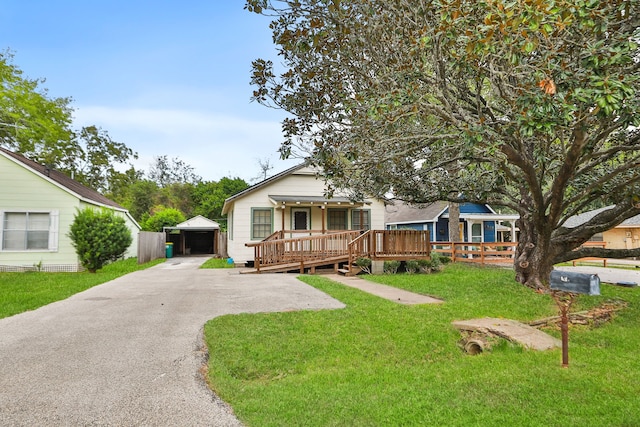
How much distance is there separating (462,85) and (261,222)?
10.9 m

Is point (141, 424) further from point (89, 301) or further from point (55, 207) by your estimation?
point (55, 207)

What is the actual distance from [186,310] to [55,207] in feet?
34.0

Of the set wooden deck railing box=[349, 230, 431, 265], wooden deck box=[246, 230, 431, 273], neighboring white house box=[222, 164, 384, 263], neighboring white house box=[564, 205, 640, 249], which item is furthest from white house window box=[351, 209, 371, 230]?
neighboring white house box=[564, 205, 640, 249]

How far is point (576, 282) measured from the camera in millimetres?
4516

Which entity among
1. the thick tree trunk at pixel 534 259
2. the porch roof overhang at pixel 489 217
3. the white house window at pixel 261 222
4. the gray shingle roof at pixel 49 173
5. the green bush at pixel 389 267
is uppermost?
the gray shingle roof at pixel 49 173

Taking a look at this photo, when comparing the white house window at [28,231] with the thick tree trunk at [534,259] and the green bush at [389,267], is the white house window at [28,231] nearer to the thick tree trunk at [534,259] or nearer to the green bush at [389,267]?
the green bush at [389,267]

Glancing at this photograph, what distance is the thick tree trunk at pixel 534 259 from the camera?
9234mm

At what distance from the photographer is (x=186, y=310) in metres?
7.06

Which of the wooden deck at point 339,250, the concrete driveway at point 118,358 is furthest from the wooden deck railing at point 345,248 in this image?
the concrete driveway at point 118,358

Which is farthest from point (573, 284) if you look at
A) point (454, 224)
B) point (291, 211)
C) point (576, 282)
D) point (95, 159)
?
point (95, 159)

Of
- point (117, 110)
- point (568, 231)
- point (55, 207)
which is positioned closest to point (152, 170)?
point (117, 110)

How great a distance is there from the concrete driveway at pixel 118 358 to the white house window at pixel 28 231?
7.13 meters

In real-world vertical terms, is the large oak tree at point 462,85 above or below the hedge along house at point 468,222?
above

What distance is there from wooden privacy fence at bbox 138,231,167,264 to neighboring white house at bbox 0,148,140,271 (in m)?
3.89
